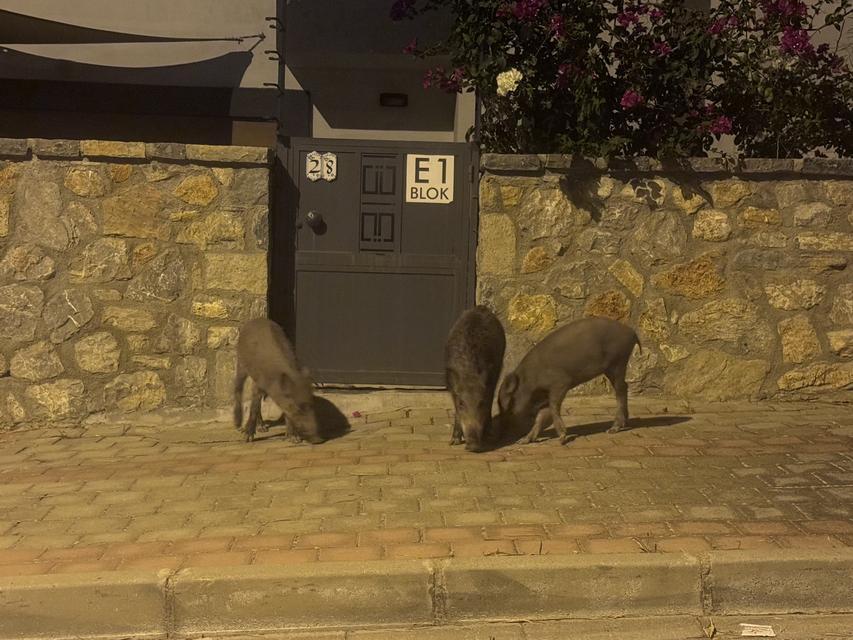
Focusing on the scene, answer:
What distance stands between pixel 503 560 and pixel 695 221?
11.6 ft

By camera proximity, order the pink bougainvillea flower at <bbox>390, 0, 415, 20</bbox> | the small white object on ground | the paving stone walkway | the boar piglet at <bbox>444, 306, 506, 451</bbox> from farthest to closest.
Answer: the pink bougainvillea flower at <bbox>390, 0, 415, 20</bbox>, the boar piglet at <bbox>444, 306, 506, 451</bbox>, the paving stone walkway, the small white object on ground

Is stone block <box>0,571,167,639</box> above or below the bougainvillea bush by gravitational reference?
below

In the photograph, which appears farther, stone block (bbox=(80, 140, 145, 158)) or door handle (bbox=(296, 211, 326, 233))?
door handle (bbox=(296, 211, 326, 233))

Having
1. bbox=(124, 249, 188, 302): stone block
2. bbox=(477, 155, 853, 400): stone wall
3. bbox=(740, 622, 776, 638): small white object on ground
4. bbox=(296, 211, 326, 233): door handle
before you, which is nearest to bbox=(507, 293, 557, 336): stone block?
bbox=(477, 155, 853, 400): stone wall

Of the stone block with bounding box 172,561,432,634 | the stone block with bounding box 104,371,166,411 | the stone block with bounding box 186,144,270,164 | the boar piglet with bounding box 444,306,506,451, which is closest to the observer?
the stone block with bounding box 172,561,432,634

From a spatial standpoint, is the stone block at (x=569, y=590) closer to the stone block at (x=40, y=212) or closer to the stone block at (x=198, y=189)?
the stone block at (x=198, y=189)

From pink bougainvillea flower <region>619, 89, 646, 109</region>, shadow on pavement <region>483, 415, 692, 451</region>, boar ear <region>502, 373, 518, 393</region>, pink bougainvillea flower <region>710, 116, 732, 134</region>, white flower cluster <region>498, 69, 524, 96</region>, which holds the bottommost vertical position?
shadow on pavement <region>483, 415, 692, 451</region>

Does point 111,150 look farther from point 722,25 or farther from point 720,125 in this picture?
point 722,25

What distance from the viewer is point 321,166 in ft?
20.0

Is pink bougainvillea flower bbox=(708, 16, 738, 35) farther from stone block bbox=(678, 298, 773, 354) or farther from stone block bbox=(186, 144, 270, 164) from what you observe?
stone block bbox=(186, 144, 270, 164)

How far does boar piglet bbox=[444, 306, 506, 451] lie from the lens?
5.11 m

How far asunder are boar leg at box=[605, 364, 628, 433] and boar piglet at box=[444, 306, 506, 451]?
77 centimetres

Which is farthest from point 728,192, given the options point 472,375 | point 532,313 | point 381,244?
point 381,244

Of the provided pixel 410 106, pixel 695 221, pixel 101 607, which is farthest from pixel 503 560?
pixel 410 106
